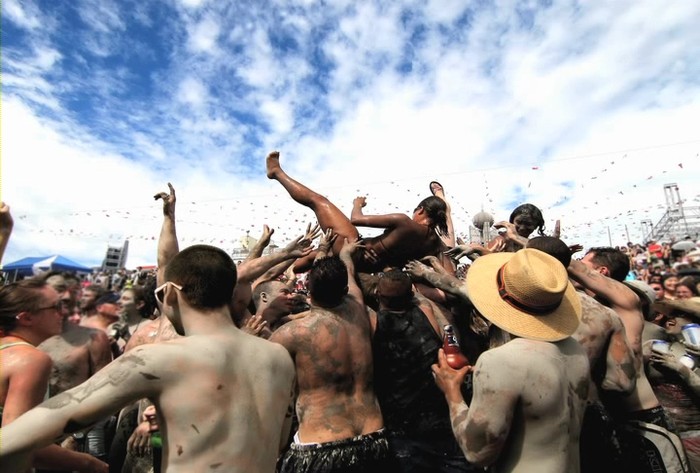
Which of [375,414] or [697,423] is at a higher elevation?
[375,414]

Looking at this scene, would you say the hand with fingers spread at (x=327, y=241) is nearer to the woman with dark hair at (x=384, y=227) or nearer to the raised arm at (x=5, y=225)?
the woman with dark hair at (x=384, y=227)

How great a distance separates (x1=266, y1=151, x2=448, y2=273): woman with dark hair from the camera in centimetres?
454

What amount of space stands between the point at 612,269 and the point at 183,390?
3840 mm

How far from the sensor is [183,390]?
1.68 metres

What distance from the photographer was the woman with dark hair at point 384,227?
14.9ft

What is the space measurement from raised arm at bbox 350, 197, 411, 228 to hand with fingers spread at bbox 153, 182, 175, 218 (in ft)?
5.99

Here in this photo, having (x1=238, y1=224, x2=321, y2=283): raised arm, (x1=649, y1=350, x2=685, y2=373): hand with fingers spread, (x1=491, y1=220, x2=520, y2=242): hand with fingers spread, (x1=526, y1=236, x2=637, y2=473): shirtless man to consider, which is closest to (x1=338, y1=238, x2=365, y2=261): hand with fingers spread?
(x1=238, y1=224, x2=321, y2=283): raised arm

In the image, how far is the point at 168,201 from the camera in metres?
3.92

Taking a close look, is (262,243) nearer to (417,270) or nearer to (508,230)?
(417,270)

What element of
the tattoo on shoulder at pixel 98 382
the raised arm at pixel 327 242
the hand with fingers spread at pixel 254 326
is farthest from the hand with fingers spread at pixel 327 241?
the tattoo on shoulder at pixel 98 382

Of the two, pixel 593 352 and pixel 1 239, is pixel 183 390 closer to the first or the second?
pixel 1 239

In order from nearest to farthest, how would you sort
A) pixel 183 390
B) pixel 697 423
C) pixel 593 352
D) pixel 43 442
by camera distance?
1. pixel 43 442
2. pixel 183 390
3. pixel 593 352
4. pixel 697 423

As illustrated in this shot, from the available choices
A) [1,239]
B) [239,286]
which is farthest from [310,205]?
[1,239]

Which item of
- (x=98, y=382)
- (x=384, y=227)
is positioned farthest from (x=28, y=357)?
(x=384, y=227)
